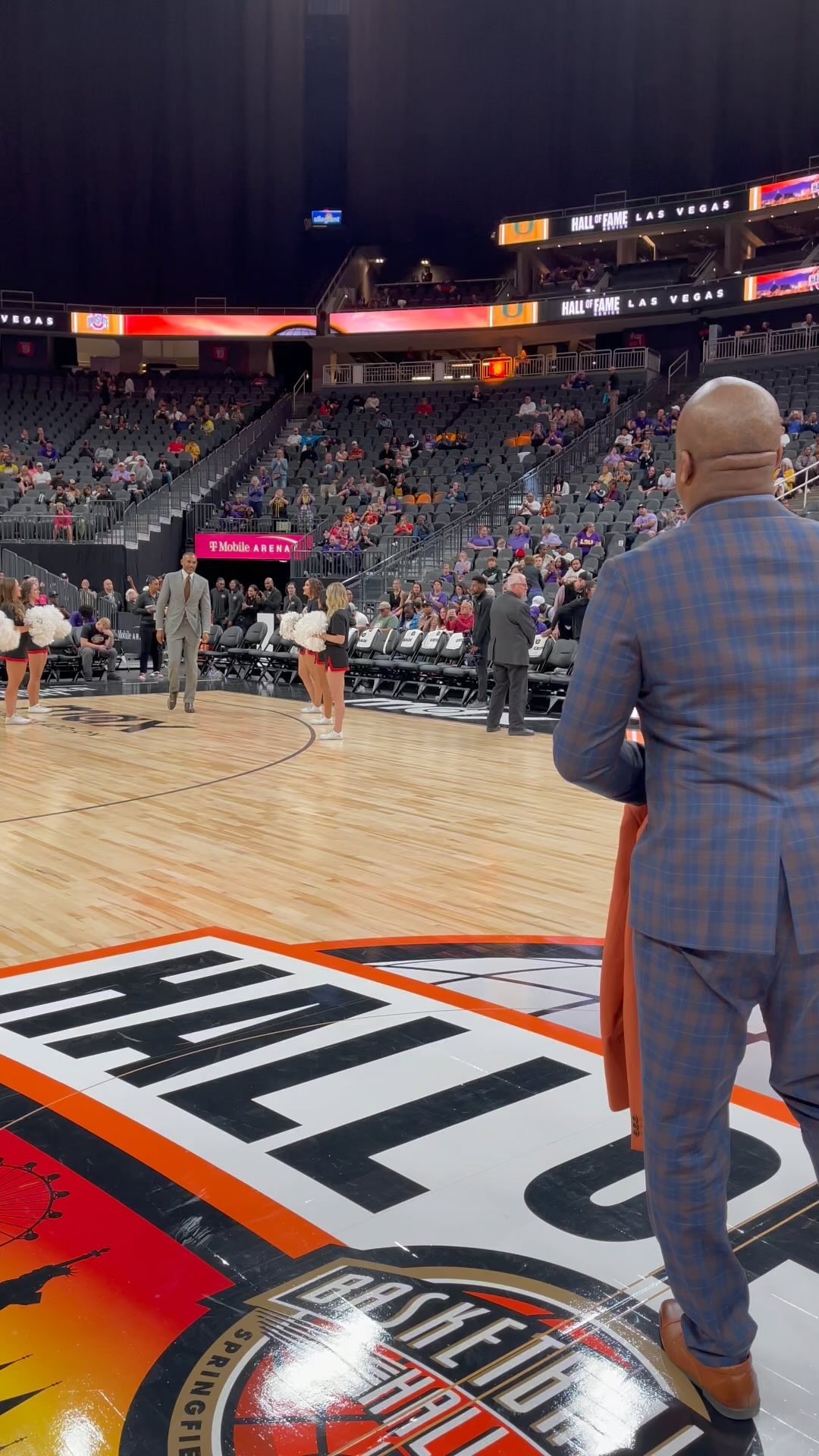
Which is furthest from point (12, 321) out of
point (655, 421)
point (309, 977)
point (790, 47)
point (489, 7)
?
point (309, 977)

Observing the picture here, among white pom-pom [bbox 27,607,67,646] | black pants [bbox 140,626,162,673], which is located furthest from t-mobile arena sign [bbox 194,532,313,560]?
white pom-pom [bbox 27,607,67,646]

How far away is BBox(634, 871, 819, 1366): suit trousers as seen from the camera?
5.60 feet

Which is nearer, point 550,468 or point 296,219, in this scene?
point 550,468

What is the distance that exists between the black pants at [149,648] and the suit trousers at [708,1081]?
15.1 m

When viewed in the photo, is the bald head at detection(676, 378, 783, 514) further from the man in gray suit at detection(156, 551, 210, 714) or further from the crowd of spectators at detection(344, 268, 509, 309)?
the crowd of spectators at detection(344, 268, 509, 309)

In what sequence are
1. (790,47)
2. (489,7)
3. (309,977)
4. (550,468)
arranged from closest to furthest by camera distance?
(309,977) < (550,468) < (790,47) < (489,7)

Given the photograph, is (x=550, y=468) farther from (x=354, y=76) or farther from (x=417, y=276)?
(x=354, y=76)

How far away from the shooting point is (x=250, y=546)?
22062 mm

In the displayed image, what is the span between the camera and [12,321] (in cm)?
2797

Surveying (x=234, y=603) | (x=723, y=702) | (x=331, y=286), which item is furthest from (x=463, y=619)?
(x=331, y=286)

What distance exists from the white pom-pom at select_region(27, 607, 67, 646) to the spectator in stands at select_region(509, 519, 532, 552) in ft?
26.3

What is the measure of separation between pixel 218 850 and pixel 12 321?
25878mm

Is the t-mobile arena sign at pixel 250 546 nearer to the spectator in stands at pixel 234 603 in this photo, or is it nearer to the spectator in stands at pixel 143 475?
the spectator in stands at pixel 143 475

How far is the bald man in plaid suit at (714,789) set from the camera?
1680mm
